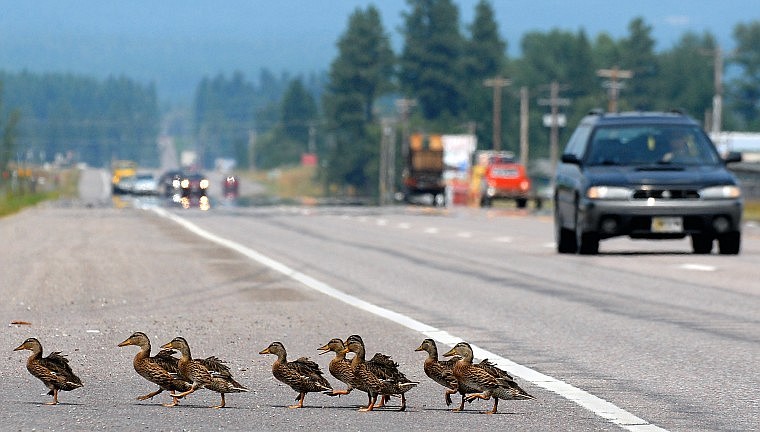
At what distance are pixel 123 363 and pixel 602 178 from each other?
13.6 m

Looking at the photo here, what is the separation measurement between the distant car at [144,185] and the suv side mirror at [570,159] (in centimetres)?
6952

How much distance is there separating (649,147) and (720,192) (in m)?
1.43

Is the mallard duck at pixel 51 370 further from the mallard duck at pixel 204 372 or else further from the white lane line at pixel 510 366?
the white lane line at pixel 510 366

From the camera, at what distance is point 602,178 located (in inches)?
970

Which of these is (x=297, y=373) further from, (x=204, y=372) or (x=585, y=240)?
(x=585, y=240)

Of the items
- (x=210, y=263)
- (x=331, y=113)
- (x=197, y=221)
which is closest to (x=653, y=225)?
(x=210, y=263)

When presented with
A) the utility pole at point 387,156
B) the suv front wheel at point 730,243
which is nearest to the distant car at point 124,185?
the utility pole at point 387,156

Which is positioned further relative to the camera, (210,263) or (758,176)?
(758,176)

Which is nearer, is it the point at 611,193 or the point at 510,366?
the point at 510,366

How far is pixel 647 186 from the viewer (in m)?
24.4

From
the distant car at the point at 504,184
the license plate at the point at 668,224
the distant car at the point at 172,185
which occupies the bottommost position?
the distant car at the point at 172,185

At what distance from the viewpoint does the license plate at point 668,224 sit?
24.4 m

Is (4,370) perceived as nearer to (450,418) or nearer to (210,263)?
(450,418)

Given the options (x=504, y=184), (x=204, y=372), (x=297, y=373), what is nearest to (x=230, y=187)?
(x=504, y=184)
